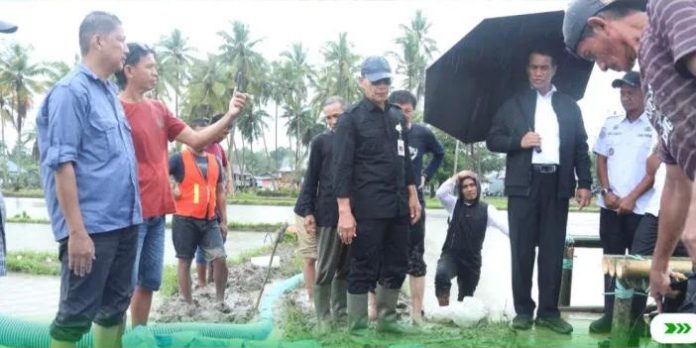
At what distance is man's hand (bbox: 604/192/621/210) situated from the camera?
4.33 m

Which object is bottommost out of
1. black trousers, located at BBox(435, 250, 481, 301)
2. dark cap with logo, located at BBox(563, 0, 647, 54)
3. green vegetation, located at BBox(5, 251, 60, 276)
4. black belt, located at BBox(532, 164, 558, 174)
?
green vegetation, located at BBox(5, 251, 60, 276)

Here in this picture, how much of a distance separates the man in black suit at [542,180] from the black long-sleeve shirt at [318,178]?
4.77ft

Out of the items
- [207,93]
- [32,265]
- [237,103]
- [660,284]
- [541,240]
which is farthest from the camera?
[207,93]

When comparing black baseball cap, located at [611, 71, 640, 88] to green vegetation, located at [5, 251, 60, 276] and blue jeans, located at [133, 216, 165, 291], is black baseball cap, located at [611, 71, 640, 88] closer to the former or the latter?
blue jeans, located at [133, 216, 165, 291]

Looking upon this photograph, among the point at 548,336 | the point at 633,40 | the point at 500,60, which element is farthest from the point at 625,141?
the point at 633,40

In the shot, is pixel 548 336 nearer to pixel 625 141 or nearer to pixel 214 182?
pixel 625 141

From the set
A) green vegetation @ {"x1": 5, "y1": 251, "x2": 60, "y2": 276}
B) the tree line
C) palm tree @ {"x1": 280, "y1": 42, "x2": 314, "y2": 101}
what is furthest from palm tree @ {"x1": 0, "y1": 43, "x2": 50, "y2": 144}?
green vegetation @ {"x1": 5, "y1": 251, "x2": 60, "y2": 276}

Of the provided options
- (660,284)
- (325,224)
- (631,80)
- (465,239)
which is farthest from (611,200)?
(660,284)

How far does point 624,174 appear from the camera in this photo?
4395mm

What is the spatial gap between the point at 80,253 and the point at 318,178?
8.59 ft

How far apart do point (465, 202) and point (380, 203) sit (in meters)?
1.49

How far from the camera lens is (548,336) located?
13.2ft

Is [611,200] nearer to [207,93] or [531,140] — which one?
[531,140]

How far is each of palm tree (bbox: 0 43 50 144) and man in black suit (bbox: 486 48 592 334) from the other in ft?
193
